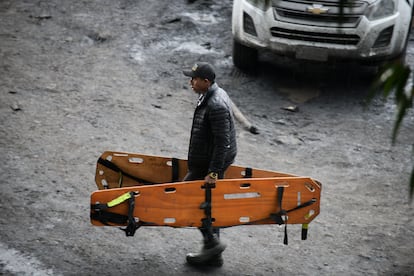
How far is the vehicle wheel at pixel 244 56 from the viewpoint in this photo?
33.3 feet

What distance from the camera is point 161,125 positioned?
28.3 ft

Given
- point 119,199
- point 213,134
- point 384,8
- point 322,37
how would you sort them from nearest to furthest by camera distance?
1. point 119,199
2. point 213,134
3. point 322,37
4. point 384,8

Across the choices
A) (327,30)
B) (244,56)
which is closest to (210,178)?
(327,30)

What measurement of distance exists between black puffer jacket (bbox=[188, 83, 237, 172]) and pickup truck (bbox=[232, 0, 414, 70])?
3.91 m

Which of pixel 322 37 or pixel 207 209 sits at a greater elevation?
pixel 322 37

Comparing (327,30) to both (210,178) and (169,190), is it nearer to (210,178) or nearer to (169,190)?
(210,178)

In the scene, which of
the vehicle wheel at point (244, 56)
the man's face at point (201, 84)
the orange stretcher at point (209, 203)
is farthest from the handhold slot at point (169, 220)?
the vehicle wheel at point (244, 56)

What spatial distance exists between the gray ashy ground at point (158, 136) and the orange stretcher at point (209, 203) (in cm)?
65

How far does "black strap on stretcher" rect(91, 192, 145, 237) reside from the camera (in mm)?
5195

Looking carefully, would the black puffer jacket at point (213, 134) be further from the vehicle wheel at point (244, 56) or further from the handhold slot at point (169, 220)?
the vehicle wheel at point (244, 56)

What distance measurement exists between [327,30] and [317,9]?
0.30 meters

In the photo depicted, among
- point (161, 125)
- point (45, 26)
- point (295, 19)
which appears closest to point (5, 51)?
point (45, 26)

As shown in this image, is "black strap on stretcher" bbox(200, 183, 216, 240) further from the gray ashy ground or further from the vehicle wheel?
the vehicle wheel

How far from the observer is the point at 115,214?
5.25m
